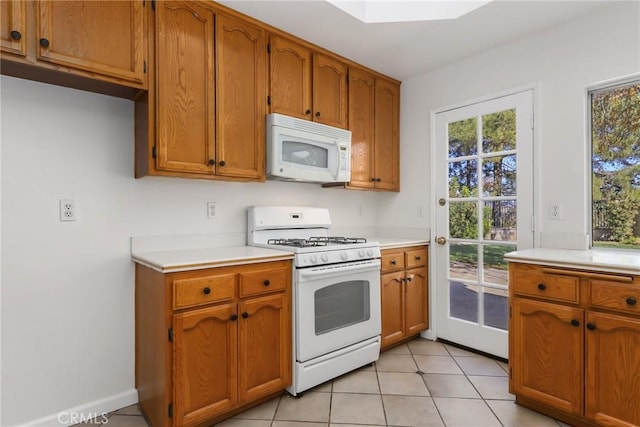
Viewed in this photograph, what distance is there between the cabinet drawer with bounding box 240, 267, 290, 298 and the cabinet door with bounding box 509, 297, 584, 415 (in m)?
1.37

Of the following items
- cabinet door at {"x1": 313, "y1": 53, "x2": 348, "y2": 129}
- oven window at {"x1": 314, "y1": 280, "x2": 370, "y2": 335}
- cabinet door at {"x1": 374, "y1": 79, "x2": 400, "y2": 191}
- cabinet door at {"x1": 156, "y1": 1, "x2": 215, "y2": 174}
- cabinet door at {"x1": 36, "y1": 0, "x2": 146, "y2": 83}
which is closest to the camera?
cabinet door at {"x1": 36, "y1": 0, "x2": 146, "y2": 83}

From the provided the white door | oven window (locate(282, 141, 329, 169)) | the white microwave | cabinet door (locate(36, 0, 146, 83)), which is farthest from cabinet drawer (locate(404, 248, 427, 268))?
cabinet door (locate(36, 0, 146, 83))

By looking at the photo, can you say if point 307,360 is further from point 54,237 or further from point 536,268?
point 54,237

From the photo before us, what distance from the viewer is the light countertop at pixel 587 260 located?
1.60 metres

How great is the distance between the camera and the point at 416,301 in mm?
2945

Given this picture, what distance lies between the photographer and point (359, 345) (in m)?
2.38

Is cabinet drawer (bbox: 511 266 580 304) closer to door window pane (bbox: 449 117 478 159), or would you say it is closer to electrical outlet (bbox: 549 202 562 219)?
electrical outlet (bbox: 549 202 562 219)

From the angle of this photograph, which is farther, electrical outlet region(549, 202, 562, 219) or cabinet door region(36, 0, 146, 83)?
electrical outlet region(549, 202, 562, 219)

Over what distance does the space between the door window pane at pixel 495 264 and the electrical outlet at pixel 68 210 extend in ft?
9.12

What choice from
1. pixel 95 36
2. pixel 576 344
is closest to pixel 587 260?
pixel 576 344

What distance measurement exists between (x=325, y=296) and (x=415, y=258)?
1.08 meters

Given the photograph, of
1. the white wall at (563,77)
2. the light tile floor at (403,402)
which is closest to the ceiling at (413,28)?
the white wall at (563,77)

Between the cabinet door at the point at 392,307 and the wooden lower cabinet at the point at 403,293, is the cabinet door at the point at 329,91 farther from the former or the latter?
the cabinet door at the point at 392,307

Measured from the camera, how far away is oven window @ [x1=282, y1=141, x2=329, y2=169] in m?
2.37
